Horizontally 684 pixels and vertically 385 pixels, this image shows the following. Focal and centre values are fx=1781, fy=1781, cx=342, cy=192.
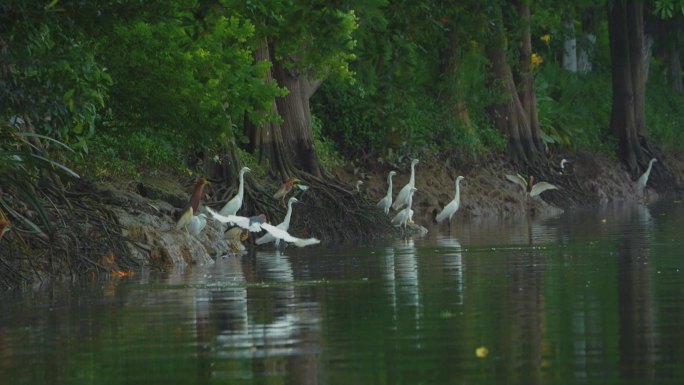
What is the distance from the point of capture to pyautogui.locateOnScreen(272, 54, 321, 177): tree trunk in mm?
34031

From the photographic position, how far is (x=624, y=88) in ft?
174

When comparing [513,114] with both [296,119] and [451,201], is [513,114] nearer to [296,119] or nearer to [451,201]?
[451,201]

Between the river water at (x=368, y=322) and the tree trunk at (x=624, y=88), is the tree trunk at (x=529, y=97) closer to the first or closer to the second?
the tree trunk at (x=624, y=88)

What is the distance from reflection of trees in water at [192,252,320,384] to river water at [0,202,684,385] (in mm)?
20

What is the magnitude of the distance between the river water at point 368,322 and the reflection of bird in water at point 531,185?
1796 cm

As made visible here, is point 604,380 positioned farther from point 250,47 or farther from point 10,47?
point 250,47

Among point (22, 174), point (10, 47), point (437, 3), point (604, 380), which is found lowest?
point (604, 380)

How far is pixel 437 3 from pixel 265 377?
24.2 m

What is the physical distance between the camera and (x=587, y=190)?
4900 cm

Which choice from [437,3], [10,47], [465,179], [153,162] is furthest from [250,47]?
[465,179]

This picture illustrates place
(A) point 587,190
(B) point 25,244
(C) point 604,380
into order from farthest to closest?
(A) point 587,190 → (B) point 25,244 → (C) point 604,380

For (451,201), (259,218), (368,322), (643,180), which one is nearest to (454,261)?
(259,218)

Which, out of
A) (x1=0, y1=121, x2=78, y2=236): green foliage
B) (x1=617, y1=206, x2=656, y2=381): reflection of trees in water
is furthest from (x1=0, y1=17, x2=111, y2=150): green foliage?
(x1=617, y1=206, x2=656, y2=381): reflection of trees in water

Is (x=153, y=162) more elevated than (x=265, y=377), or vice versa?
(x=153, y=162)
